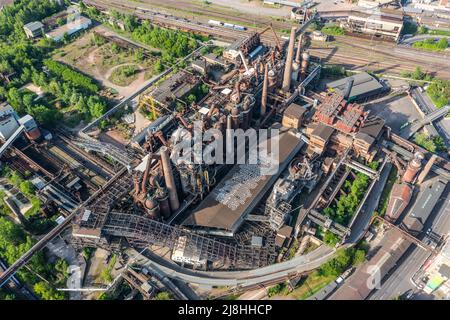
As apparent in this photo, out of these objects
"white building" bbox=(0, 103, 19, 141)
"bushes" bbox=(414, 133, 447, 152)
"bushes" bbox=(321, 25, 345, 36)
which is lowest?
"white building" bbox=(0, 103, 19, 141)

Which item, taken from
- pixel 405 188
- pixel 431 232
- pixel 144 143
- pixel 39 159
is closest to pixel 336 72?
pixel 405 188

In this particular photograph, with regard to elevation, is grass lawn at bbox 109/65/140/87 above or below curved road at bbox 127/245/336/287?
above

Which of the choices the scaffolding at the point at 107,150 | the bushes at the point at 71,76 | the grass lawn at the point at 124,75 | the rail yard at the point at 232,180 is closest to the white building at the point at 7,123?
the rail yard at the point at 232,180

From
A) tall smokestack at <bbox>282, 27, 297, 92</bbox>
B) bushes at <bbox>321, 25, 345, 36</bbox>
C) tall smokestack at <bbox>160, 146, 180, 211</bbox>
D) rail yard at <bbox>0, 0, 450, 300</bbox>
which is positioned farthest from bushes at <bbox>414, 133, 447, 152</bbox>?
tall smokestack at <bbox>160, 146, 180, 211</bbox>

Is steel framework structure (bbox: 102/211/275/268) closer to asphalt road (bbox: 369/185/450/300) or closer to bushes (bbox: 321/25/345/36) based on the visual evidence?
asphalt road (bbox: 369/185/450/300)

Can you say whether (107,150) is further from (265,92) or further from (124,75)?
(265,92)

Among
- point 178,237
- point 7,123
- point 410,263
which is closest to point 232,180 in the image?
point 178,237
